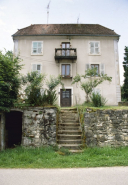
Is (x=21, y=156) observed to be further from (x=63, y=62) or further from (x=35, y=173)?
(x=63, y=62)

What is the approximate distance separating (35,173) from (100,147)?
3.57 m

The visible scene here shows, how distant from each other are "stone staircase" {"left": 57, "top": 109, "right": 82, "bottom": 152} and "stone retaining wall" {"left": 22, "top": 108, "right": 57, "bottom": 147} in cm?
62

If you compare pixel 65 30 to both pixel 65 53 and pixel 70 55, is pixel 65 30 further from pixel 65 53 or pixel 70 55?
pixel 70 55

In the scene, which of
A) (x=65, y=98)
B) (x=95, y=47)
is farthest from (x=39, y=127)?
(x=95, y=47)

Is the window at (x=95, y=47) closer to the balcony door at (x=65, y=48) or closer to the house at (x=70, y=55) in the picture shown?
the house at (x=70, y=55)

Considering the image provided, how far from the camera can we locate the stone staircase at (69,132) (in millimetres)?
7312

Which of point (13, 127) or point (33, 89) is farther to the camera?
point (13, 127)

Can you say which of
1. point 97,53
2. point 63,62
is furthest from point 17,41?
point 97,53

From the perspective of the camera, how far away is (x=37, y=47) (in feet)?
56.0

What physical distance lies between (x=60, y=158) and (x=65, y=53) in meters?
12.4

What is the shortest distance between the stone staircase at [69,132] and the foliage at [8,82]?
9.68ft

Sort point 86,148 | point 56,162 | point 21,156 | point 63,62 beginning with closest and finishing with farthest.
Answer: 1. point 56,162
2. point 21,156
3. point 86,148
4. point 63,62

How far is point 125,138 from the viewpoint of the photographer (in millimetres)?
7504

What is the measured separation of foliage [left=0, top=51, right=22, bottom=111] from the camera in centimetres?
745
